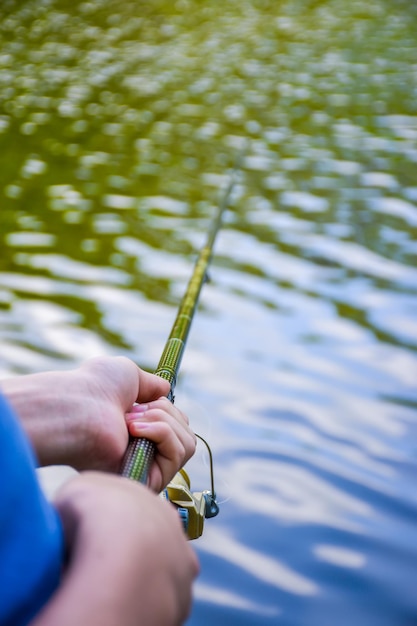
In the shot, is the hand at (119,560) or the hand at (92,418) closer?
the hand at (119,560)

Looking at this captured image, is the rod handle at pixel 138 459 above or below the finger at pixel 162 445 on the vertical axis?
above

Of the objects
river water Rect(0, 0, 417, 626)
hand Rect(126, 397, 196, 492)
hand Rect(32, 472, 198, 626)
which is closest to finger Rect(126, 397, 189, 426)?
hand Rect(126, 397, 196, 492)

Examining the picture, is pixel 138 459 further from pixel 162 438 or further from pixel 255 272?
pixel 255 272

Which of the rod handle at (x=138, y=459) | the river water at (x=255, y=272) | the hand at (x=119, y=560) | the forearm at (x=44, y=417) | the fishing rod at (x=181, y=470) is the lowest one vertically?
the river water at (x=255, y=272)

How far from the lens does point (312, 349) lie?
1988 millimetres

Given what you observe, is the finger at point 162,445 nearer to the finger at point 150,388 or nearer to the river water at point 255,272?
the finger at point 150,388

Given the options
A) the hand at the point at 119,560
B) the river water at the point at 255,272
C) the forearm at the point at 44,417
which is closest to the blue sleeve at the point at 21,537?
the hand at the point at 119,560

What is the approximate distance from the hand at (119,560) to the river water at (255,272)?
2.79 ft

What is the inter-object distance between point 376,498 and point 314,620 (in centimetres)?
32

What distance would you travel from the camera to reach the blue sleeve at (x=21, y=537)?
336mm

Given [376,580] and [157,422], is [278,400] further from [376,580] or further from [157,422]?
[157,422]

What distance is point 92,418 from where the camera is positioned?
0.56 metres

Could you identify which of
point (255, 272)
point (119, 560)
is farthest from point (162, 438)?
point (255, 272)

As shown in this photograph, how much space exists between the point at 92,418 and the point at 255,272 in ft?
6.17
